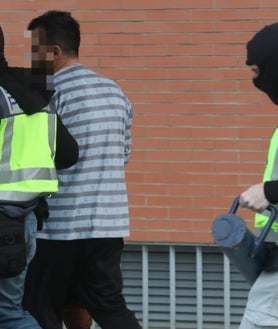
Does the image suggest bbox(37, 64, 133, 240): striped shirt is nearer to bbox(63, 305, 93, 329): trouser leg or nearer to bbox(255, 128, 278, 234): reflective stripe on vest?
bbox(63, 305, 93, 329): trouser leg

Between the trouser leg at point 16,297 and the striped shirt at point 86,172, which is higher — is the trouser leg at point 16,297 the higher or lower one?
the lower one

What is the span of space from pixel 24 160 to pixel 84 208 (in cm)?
58

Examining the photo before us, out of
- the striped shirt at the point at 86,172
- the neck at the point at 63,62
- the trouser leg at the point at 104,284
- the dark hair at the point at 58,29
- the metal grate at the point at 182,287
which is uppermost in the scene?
the dark hair at the point at 58,29

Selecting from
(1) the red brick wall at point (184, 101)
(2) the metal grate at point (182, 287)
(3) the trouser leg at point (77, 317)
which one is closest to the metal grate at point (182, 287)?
(2) the metal grate at point (182, 287)

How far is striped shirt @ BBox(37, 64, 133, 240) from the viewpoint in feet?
15.2

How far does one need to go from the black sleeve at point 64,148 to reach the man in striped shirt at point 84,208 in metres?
0.22

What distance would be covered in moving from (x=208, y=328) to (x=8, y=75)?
7.50 ft

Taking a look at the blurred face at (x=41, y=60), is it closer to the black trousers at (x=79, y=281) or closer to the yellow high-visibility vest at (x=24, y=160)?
the yellow high-visibility vest at (x=24, y=160)

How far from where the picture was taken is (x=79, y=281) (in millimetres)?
4781

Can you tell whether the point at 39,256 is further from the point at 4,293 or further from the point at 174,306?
the point at 174,306

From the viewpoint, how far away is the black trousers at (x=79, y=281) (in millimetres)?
4688

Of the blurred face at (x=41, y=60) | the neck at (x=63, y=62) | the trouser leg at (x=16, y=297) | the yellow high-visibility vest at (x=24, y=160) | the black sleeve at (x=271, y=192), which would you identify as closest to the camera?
the black sleeve at (x=271, y=192)

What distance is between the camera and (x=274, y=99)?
387 cm

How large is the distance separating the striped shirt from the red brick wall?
3.13 feet
